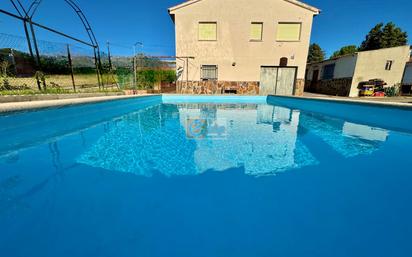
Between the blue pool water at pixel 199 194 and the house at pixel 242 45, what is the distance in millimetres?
8424

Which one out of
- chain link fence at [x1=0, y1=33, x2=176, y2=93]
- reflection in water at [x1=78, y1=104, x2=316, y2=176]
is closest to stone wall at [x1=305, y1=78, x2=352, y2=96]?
reflection in water at [x1=78, y1=104, x2=316, y2=176]

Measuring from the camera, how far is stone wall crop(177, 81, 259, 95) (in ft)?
38.2

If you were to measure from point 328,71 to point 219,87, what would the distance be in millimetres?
10219

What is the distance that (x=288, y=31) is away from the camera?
1091cm

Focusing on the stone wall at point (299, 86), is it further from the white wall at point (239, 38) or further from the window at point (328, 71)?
the window at point (328, 71)

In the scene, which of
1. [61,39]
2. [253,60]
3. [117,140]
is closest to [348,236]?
[117,140]

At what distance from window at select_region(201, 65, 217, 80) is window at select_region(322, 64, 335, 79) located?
1002 centimetres

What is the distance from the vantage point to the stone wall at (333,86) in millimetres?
12852

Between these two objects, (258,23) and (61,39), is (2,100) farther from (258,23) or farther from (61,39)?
(258,23)

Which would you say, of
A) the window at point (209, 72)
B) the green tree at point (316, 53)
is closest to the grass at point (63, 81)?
the window at point (209, 72)

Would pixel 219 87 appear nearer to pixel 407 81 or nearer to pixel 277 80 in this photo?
pixel 277 80

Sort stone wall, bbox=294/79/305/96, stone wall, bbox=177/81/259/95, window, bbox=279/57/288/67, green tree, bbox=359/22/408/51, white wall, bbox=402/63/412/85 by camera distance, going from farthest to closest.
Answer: green tree, bbox=359/22/408/51 < white wall, bbox=402/63/412/85 < stone wall, bbox=177/81/259/95 < stone wall, bbox=294/79/305/96 < window, bbox=279/57/288/67

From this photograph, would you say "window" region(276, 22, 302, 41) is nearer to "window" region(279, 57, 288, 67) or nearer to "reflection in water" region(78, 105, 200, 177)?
"window" region(279, 57, 288, 67)

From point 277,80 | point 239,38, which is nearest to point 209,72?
point 239,38
